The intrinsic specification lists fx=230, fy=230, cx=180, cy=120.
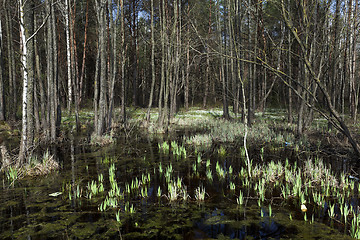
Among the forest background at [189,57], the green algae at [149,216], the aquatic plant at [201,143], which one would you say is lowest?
the green algae at [149,216]

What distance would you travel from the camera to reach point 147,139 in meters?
11.1

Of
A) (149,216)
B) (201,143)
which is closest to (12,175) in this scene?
(149,216)

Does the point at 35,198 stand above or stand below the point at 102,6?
below

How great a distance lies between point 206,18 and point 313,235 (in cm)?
2674

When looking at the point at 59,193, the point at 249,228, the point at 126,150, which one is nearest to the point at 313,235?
the point at 249,228

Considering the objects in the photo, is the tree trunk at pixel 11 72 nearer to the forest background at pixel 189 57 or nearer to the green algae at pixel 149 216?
the forest background at pixel 189 57

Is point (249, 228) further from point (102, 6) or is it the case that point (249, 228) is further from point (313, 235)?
point (102, 6)

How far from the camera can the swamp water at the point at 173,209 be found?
10.6 feet

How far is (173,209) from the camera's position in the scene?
13.0ft

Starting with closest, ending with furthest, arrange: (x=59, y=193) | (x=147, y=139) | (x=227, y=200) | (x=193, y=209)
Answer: (x=193, y=209), (x=227, y=200), (x=59, y=193), (x=147, y=139)

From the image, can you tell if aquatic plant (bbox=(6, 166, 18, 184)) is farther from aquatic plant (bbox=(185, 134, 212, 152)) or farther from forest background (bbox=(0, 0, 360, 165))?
aquatic plant (bbox=(185, 134, 212, 152))

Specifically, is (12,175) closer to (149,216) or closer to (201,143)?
(149,216)

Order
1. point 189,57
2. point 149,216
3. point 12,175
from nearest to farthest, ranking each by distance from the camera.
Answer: point 149,216 < point 12,175 < point 189,57

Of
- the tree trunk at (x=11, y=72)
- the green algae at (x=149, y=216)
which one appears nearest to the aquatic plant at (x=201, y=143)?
the green algae at (x=149, y=216)
